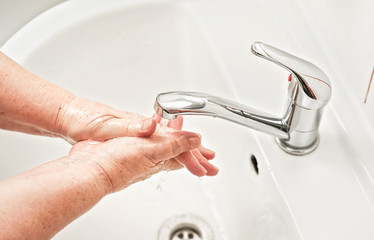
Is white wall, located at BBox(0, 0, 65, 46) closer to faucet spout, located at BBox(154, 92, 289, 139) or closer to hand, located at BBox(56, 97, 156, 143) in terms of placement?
hand, located at BBox(56, 97, 156, 143)

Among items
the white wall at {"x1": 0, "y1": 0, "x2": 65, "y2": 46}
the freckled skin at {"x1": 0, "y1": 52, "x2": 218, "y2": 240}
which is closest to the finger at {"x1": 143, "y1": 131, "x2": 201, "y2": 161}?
the freckled skin at {"x1": 0, "y1": 52, "x2": 218, "y2": 240}

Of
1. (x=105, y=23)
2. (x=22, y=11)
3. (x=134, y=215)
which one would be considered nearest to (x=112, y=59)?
(x=105, y=23)

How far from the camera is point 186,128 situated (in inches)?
34.1

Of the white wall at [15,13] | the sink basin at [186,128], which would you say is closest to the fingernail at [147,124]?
the sink basin at [186,128]

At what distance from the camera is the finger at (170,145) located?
599 mm

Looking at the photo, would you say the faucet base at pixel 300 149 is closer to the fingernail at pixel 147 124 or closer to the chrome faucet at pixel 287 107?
the chrome faucet at pixel 287 107

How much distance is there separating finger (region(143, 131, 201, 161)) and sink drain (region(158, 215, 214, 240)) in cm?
17

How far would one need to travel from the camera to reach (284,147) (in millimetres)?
637

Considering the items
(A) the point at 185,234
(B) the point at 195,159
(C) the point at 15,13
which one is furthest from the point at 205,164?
(C) the point at 15,13

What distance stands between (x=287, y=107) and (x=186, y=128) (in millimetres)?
303

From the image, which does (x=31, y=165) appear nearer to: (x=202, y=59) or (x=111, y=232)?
(x=111, y=232)

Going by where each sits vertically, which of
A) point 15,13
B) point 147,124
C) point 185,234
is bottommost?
point 185,234

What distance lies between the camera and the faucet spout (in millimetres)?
513

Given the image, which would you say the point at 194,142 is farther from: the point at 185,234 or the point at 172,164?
the point at 185,234
